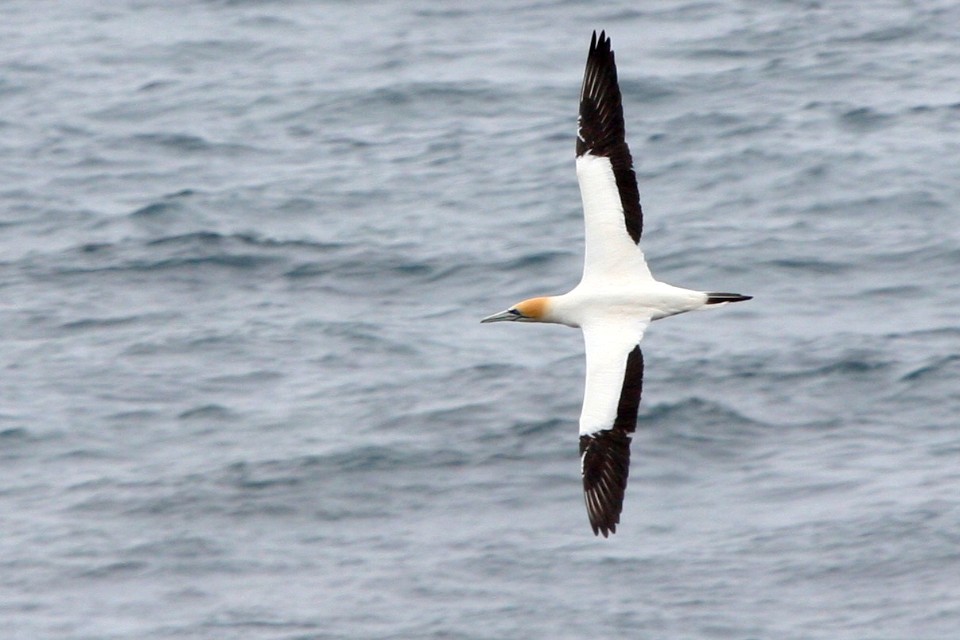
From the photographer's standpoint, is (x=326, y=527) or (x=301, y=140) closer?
(x=326, y=527)

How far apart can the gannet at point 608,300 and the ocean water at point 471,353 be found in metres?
2.39

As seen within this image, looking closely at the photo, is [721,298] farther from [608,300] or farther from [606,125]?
[606,125]

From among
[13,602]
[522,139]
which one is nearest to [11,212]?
[522,139]

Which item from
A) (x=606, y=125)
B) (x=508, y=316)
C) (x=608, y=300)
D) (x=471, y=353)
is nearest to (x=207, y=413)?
(x=471, y=353)

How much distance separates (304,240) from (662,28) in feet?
25.0

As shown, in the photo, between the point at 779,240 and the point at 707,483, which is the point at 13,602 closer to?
the point at 707,483

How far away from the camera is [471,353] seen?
15711 millimetres

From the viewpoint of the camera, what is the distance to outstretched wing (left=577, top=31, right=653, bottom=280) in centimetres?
1123

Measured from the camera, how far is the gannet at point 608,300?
1069cm

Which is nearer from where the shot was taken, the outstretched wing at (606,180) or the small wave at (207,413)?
the outstretched wing at (606,180)

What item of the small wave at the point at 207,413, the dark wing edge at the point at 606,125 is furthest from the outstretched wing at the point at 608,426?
the small wave at the point at 207,413

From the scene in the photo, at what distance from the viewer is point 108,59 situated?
25422mm

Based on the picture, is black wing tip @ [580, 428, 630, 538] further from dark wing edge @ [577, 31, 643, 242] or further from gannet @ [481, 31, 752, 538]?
dark wing edge @ [577, 31, 643, 242]

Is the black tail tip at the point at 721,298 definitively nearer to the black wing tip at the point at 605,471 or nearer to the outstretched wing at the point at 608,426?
the outstretched wing at the point at 608,426
